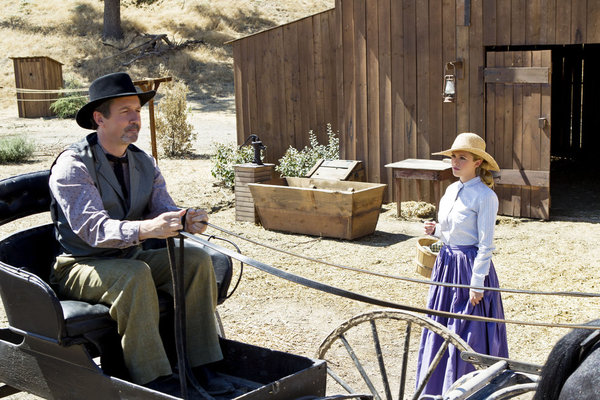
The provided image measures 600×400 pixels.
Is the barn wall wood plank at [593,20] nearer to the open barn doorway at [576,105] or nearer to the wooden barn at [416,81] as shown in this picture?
the wooden barn at [416,81]

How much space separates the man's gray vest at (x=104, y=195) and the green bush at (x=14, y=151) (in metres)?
11.8

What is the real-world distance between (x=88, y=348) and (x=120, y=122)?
1.14 metres

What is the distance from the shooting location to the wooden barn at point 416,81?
358 inches

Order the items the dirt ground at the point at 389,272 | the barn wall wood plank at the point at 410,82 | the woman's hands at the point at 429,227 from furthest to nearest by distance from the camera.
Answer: the barn wall wood plank at the point at 410,82 → the dirt ground at the point at 389,272 → the woman's hands at the point at 429,227

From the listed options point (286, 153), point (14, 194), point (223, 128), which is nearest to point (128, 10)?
point (223, 128)

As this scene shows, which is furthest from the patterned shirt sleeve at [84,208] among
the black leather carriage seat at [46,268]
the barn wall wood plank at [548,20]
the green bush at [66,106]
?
the green bush at [66,106]

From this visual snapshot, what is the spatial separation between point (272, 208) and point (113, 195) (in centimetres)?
545

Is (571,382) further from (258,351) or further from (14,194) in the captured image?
(14,194)

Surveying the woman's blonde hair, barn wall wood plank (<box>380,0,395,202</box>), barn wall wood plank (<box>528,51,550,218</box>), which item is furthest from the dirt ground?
the woman's blonde hair

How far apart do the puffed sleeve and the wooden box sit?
4300 mm

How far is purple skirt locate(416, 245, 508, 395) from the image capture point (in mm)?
4203

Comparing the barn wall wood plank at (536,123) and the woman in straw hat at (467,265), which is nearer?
the woman in straw hat at (467,265)

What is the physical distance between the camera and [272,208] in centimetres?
927

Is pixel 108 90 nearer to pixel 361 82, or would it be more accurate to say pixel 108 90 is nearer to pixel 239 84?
pixel 361 82
